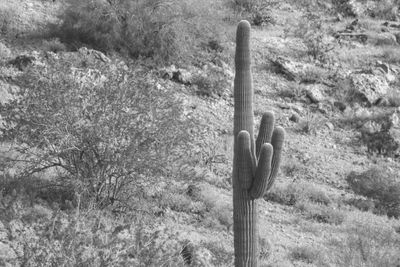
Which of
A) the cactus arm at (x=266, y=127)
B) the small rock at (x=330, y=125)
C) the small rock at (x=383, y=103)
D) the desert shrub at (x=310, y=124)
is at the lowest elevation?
the small rock at (x=330, y=125)

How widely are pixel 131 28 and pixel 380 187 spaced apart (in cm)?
756

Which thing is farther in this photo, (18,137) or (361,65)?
(361,65)

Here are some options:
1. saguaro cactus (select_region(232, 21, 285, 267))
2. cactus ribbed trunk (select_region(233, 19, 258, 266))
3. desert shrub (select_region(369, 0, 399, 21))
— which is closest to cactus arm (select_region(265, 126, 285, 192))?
saguaro cactus (select_region(232, 21, 285, 267))

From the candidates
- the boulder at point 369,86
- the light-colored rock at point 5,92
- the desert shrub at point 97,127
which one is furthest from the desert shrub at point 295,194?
the boulder at point 369,86

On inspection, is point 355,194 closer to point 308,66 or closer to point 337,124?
point 337,124

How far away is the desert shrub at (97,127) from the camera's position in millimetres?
10539

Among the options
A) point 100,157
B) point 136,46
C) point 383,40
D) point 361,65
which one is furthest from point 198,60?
point 100,157

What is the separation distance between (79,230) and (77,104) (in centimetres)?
392

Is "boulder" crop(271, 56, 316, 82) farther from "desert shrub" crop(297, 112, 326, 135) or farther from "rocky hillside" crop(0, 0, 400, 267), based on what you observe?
"desert shrub" crop(297, 112, 326, 135)

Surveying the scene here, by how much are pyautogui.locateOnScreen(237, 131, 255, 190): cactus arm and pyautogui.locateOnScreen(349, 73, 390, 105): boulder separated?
11.9 metres

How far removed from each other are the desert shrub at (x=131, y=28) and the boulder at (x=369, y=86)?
5.12 meters

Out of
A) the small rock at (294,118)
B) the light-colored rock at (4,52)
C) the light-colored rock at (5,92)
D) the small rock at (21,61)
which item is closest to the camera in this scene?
the light-colored rock at (5,92)

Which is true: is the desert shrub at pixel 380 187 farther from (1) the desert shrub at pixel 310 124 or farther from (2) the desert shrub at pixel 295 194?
(1) the desert shrub at pixel 310 124

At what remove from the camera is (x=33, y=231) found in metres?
7.61
